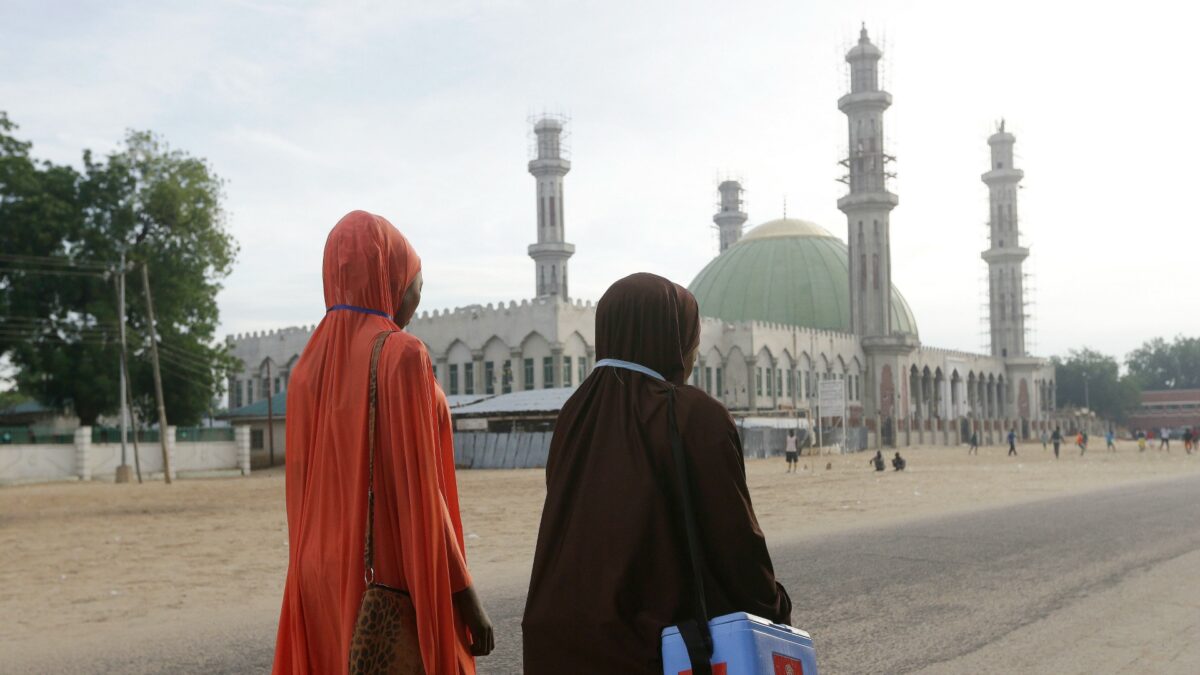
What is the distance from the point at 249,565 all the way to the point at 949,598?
6.90m

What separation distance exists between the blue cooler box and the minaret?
3618 inches

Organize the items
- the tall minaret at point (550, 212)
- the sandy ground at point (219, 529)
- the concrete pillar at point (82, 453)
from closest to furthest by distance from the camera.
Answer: the sandy ground at point (219, 529) → the concrete pillar at point (82, 453) → the tall minaret at point (550, 212)

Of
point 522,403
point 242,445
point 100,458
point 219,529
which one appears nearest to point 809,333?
point 522,403

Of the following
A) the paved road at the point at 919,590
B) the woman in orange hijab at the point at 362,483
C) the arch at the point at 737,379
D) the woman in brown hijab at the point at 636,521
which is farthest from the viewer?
the arch at the point at 737,379

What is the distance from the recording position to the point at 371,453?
270cm

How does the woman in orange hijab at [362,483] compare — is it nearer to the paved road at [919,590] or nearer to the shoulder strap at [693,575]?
the shoulder strap at [693,575]

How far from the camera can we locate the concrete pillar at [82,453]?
111 ft

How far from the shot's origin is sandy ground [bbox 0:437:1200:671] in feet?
27.2

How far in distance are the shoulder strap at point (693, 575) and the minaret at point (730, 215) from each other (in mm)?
91698

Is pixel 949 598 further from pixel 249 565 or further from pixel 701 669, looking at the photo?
pixel 249 565

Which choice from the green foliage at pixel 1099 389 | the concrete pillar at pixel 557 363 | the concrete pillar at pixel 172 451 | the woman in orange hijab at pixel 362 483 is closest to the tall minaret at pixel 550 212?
the concrete pillar at pixel 557 363

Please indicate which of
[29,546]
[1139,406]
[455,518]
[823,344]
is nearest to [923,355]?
[823,344]

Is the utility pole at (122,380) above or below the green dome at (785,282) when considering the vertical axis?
below

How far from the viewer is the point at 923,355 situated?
69438mm
